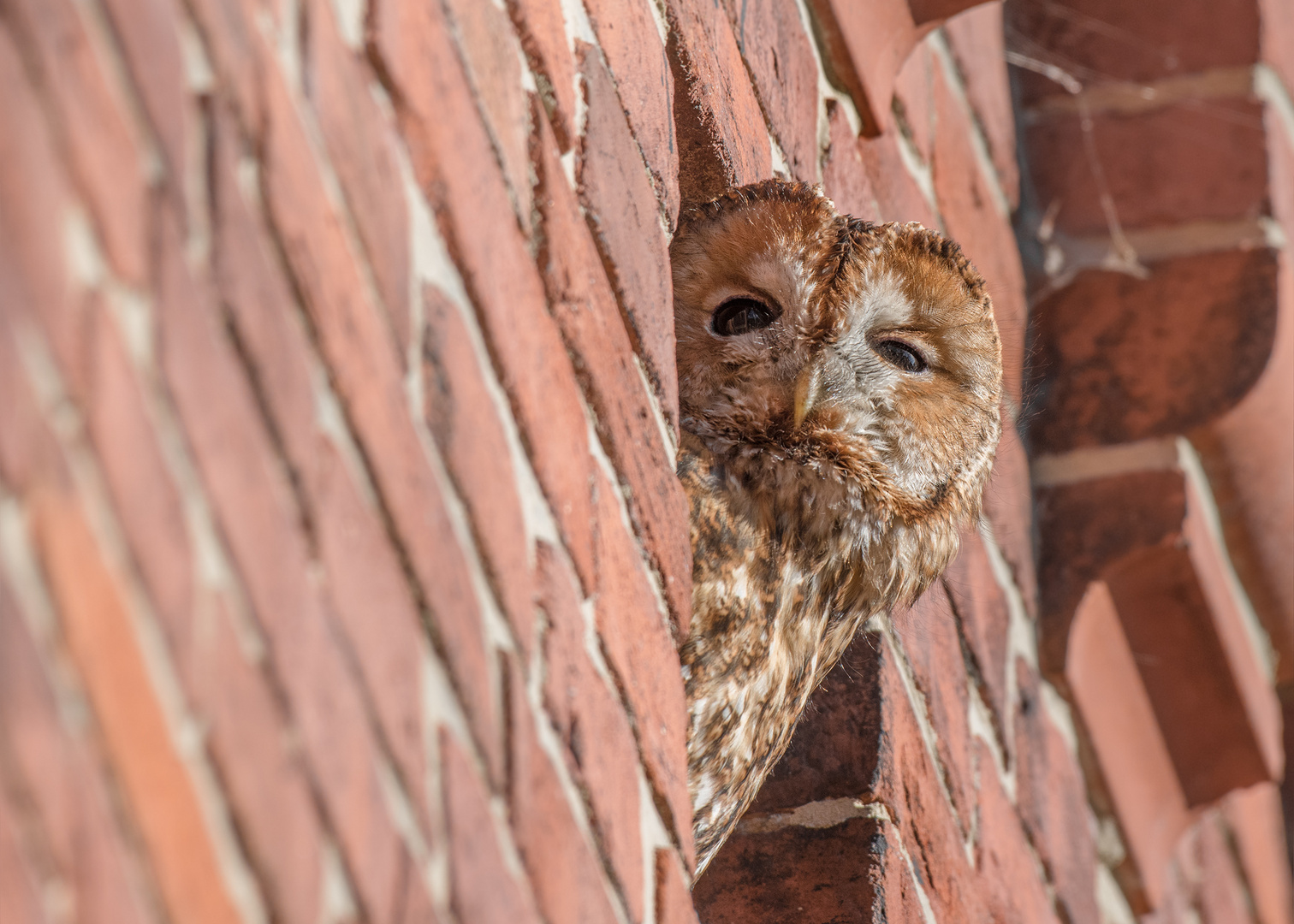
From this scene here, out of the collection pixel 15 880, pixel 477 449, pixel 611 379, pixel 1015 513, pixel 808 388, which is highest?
pixel 1015 513

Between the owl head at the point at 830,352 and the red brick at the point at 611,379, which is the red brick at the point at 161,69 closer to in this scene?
the red brick at the point at 611,379

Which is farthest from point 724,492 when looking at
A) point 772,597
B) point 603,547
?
point 603,547

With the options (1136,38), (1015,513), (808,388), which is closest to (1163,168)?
(1136,38)

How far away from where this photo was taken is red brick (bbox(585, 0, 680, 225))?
1000mm

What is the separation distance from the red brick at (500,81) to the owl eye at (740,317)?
1.64ft

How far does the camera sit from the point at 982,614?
5.91ft

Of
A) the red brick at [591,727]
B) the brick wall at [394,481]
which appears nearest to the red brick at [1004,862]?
the brick wall at [394,481]

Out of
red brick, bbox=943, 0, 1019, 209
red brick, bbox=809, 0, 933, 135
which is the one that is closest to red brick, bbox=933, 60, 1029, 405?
red brick, bbox=943, 0, 1019, 209

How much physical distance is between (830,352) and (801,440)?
0.11 metres

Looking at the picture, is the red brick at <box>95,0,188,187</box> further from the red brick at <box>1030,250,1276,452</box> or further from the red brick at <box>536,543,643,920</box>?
the red brick at <box>1030,250,1276,452</box>

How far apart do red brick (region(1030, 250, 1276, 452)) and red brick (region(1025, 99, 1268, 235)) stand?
0.24ft

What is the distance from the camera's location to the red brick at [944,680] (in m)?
1.57

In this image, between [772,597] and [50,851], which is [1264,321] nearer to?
[772,597]

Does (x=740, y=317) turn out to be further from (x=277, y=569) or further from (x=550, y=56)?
(x=277, y=569)
